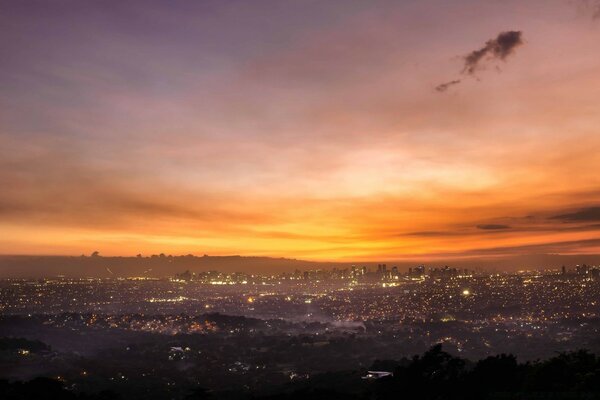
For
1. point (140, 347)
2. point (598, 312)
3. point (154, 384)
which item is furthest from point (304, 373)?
point (598, 312)

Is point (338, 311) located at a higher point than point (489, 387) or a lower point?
lower

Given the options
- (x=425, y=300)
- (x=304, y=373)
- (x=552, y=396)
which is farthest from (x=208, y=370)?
(x=425, y=300)

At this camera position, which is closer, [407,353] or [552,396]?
[552,396]

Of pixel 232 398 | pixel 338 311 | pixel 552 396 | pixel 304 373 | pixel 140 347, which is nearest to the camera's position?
pixel 552 396

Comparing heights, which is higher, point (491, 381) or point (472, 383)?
point (472, 383)

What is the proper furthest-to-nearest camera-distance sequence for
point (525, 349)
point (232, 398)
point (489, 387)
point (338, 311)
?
point (338, 311)
point (525, 349)
point (232, 398)
point (489, 387)

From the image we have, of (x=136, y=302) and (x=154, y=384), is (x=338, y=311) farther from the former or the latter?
(x=154, y=384)

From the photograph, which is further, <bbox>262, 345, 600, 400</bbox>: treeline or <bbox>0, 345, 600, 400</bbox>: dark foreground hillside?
<bbox>0, 345, 600, 400</bbox>: dark foreground hillside

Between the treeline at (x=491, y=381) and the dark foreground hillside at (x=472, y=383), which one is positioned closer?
the treeline at (x=491, y=381)

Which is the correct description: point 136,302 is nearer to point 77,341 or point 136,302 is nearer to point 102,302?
point 102,302

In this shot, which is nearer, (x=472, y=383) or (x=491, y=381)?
(x=472, y=383)
